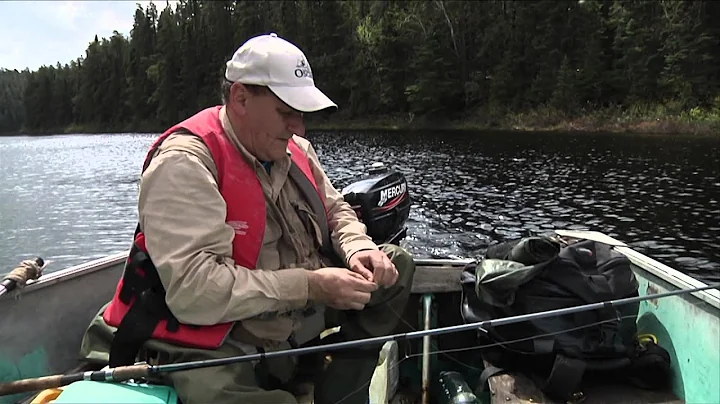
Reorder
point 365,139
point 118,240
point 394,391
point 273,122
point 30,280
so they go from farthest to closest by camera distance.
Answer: point 365,139 → point 118,240 → point 394,391 → point 30,280 → point 273,122

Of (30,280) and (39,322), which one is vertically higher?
(30,280)

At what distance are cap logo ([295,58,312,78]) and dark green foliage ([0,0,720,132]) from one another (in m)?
25.1

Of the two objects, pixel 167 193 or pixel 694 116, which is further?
pixel 694 116

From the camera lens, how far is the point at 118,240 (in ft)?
46.5

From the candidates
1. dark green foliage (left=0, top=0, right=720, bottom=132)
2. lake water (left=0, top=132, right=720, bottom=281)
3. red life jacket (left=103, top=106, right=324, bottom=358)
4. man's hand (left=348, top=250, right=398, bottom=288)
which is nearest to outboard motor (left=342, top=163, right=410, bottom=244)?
man's hand (left=348, top=250, right=398, bottom=288)

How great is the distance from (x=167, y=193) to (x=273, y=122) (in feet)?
1.79

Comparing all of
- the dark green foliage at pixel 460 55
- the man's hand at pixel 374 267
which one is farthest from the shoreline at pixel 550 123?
→ the man's hand at pixel 374 267

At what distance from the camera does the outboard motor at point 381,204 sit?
17.3 feet

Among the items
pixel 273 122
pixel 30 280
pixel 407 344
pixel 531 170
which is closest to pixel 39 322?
pixel 30 280

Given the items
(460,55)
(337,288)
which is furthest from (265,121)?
(460,55)

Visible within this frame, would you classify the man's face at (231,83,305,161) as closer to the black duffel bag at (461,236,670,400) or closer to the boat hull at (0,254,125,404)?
the black duffel bag at (461,236,670,400)

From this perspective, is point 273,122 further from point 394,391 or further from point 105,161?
point 105,161

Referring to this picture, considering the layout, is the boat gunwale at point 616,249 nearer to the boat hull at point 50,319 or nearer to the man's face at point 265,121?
the boat hull at point 50,319

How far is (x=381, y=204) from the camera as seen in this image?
538 centimetres
